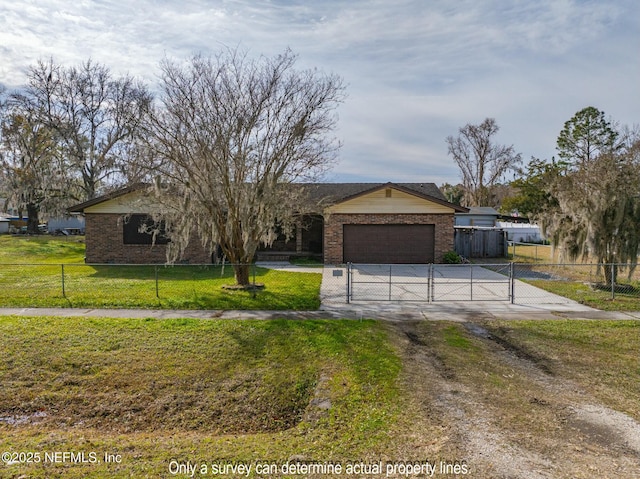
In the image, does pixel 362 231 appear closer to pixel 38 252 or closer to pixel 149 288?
pixel 149 288

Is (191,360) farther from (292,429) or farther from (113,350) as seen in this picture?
(292,429)

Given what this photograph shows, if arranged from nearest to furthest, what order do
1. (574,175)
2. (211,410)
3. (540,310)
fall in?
(211,410) → (540,310) → (574,175)

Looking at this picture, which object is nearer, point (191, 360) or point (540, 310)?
point (191, 360)

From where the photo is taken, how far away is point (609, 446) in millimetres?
4258

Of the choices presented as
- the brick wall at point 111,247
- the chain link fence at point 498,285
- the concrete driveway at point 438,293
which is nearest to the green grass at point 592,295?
the chain link fence at point 498,285

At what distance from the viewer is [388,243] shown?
65.8 ft

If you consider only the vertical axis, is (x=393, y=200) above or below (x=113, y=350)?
above

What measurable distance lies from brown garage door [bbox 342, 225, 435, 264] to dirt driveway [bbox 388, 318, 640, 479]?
1283 cm

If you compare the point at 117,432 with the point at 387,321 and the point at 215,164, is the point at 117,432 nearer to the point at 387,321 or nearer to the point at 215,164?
the point at 387,321

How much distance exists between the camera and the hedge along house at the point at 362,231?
19.6m

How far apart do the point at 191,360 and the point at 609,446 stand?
591 centimetres

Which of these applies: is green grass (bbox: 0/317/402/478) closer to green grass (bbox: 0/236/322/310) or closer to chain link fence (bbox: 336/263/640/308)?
green grass (bbox: 0/236/322/310)

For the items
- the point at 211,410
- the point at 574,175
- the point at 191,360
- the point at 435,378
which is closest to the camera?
the point at 211,410

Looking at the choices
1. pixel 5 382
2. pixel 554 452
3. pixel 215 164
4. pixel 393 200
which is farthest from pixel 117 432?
pixel 393 200
